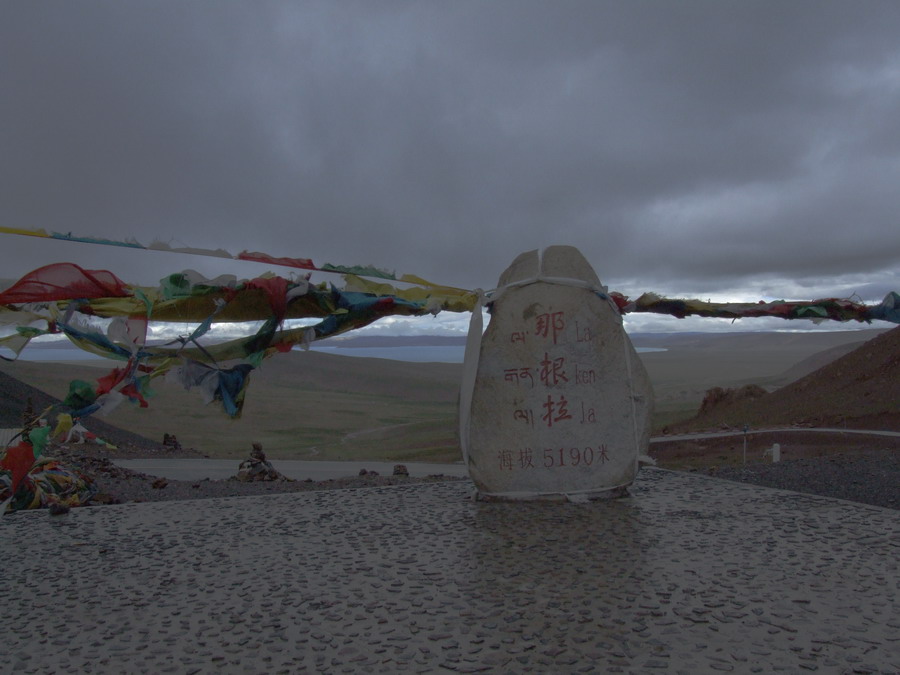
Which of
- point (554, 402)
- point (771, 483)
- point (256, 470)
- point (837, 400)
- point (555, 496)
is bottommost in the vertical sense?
point (256, 470)

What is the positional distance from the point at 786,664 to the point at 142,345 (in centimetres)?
337

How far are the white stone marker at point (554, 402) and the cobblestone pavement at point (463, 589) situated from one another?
9.2 inches

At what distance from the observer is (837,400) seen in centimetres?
1666

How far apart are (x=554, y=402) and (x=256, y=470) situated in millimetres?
5379

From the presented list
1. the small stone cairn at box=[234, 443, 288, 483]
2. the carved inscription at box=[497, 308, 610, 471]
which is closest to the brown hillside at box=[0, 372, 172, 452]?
the small stone cairn at box=[234, 443, 288, 483]

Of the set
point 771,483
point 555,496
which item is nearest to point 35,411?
point 555,496

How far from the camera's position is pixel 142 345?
3801 mm

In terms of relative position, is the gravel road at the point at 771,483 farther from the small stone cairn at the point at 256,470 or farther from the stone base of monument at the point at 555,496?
the stone base of monument at the point at 555,496

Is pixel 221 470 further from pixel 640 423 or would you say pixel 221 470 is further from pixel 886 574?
pixel 886 574

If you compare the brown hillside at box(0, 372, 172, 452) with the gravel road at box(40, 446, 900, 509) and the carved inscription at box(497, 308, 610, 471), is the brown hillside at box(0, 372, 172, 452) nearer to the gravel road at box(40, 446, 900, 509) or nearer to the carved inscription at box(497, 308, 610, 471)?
the gravel road at box(40, 446, 900, 509)

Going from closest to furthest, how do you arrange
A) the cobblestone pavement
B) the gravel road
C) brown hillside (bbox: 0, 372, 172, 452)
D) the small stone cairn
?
the cobblestone pavement, the gravel road, the small stone cairn, brown hillside (bbox: 0, 372, 172, 452)

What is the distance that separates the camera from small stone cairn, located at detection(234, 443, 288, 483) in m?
8.64

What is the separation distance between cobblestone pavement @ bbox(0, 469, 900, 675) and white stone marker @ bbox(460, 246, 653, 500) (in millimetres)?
234

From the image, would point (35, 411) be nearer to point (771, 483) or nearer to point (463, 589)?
point (771, 483)
